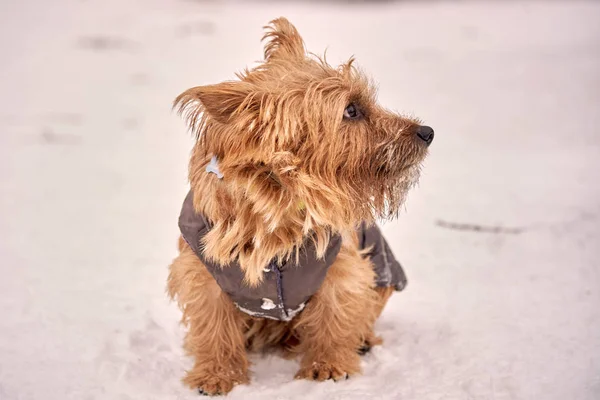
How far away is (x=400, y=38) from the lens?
45.5ft

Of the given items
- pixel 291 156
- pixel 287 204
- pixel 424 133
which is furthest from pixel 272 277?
pixel 424 133

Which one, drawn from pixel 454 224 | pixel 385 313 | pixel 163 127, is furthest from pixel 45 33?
pixel 385 313

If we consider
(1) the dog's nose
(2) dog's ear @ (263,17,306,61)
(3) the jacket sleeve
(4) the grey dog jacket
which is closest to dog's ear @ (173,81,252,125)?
(2) dog's ear @ (263,17,306,61)

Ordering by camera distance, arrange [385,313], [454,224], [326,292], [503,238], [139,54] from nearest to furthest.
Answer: [326,292], [385,313], [503,238], [454,224], [139,54]

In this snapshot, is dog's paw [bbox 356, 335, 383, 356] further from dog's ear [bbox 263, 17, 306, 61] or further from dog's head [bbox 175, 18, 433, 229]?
dog's ear [bbox 263, 17, 306, 61]

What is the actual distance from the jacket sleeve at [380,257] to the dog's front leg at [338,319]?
168 mm

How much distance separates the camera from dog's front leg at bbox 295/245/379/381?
353cm

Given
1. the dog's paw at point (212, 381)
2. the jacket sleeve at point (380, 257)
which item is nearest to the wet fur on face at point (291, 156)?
the jacket sleeve at point (380, 257)

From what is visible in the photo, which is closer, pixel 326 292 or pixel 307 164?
pixel 307 164

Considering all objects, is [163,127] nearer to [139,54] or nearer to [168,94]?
[168,94]

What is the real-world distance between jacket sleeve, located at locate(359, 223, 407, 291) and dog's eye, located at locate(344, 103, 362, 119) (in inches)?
28.9

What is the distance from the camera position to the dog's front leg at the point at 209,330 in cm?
353

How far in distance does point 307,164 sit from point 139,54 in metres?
9.96

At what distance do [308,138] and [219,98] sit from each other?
45cm
